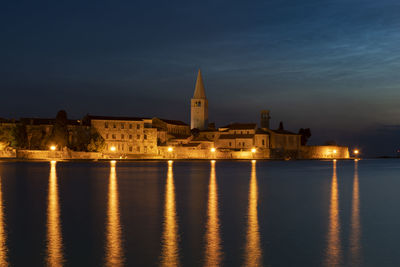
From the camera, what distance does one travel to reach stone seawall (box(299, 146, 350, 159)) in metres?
A: 68.5

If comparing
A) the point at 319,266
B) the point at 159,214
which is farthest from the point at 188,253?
the point at 159,214

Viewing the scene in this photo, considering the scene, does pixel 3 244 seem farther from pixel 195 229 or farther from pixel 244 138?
pixel 244 138

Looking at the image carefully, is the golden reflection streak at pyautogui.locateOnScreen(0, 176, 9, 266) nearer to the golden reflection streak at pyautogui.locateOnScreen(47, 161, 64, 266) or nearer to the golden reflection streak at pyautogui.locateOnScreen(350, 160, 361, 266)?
the golden reflection streak at pyautogui.locateOnScreen(47, 161, 64, 266)

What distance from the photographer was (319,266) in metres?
7.05

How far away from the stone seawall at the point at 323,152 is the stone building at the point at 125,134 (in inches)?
927

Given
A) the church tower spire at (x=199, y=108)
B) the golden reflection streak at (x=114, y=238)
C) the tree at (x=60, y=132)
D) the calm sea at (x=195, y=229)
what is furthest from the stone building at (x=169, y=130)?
the golden reflection streak at (x=114, y=238)

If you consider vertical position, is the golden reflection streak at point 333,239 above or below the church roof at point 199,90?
below

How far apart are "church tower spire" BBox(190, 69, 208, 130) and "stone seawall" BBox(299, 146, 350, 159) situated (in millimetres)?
14878

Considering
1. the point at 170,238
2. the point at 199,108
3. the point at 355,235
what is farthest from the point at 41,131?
the point at 355,235

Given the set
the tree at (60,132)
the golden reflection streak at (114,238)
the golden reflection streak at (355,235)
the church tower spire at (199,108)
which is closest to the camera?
the golden reflection streak at (114,238)

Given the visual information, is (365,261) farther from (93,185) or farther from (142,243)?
(93,185)

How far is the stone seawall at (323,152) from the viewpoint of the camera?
225ft

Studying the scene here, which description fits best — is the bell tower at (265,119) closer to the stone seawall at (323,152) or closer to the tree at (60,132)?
the stone seawall at (323,152)

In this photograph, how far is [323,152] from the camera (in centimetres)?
7081
